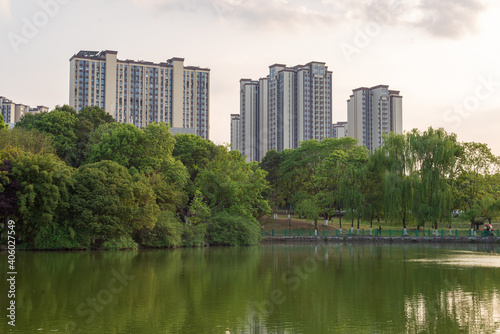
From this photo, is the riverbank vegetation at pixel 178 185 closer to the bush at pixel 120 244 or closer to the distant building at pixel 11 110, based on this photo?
the bush at pixel 120 244

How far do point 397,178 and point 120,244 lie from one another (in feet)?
80.7

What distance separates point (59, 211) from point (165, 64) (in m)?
96.7

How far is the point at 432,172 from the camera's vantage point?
150 feet

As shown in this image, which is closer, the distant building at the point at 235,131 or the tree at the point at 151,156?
the tree at the point at 151,156

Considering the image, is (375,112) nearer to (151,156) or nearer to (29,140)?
(151,156)

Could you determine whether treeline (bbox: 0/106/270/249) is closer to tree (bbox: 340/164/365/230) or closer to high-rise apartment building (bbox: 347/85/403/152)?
tree (bbox: 340/164/365/230)

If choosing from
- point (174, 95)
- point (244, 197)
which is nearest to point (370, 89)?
point (174, 95)

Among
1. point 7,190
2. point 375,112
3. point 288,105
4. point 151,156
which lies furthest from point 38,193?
point 375,112

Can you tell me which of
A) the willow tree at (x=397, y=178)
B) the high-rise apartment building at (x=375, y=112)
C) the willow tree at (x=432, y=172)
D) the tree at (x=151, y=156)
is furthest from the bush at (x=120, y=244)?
the high-rise apartment building at (x=375, y=112)

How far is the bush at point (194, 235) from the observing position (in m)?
39.3

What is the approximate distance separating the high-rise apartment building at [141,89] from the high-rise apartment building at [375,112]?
37.8 m

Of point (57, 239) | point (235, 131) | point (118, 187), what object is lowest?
point (57, 239)

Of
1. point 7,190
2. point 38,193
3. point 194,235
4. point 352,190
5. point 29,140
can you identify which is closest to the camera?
point 7,190

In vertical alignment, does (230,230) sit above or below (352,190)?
below
